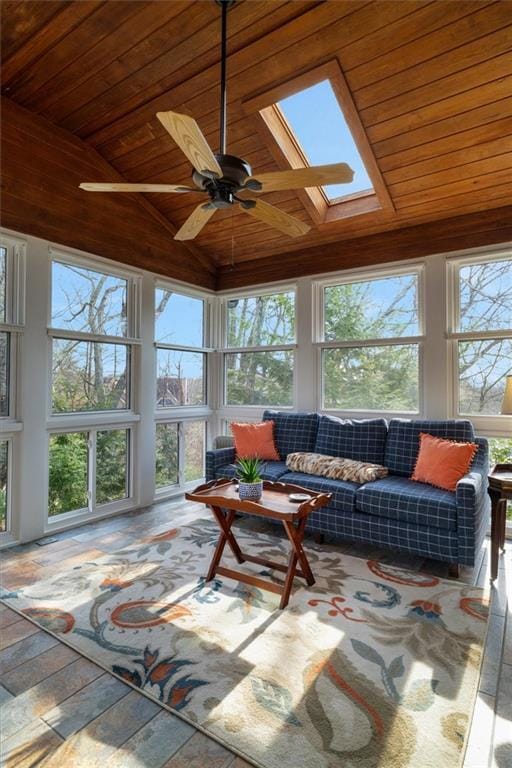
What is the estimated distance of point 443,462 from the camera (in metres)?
3.22

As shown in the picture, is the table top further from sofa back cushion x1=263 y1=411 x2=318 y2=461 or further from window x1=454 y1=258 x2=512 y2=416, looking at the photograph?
window x1=454 y1=258 x2=512 y2=416

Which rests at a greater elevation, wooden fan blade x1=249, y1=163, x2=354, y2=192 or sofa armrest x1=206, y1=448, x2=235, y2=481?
wooden fan blade x1=249, y1=163, x2=354, y2=192

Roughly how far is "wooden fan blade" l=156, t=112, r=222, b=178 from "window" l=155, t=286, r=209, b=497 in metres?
2.80

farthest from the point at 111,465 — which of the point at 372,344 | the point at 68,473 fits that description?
the point at 372,344

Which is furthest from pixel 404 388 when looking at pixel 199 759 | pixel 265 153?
pixel 199 759

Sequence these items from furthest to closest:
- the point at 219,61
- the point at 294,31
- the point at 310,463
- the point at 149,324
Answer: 1. the point at 149,324
2. the point at 310,463
3. the point at 219,61
4. the point at 294,31

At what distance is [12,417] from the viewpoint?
3381 millimetres

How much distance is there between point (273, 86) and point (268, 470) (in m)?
3.11

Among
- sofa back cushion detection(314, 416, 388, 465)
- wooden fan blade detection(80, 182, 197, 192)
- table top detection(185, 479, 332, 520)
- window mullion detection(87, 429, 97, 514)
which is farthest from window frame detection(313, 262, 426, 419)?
wooden fan blade detection(80, 182, 197, 192)

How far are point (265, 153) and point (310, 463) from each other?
9.10 ft

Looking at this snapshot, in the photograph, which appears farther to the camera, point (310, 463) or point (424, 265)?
point (424, 265)

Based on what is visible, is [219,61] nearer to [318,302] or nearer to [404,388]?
[318,302]

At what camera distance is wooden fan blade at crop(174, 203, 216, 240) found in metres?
2.43

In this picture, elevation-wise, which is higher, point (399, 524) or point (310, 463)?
point (310, 463)
